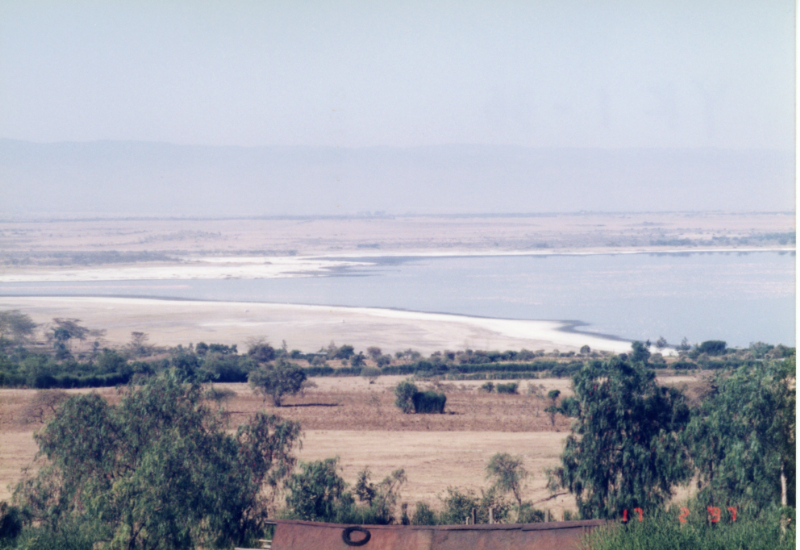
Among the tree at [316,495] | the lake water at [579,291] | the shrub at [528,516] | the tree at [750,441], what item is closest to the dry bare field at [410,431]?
the shrub at [528,516]

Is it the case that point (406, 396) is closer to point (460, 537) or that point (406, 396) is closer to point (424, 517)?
point (424, 517)

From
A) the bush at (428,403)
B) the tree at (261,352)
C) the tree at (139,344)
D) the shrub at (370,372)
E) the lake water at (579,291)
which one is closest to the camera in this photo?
the bush at (428,403)

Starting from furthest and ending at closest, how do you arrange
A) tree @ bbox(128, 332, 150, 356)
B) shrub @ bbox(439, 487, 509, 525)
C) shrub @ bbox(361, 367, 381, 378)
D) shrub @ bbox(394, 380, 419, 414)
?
tree @ bbox(128, 332, 150, 356) → shrub @ bbox(361, 367, 381, 378) → shrub @ bbox(394, 380, 419, 414) → shrub @ bbox(439, 487, 509, 525)

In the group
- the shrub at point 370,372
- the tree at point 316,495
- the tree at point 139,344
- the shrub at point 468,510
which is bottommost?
the shrub at point 370,372

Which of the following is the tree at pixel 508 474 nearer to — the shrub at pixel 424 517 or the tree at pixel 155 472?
the shrub at pixel 424 517

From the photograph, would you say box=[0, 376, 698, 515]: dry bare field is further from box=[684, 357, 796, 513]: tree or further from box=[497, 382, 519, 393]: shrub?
box=[684, 357, 796, 513]: tree

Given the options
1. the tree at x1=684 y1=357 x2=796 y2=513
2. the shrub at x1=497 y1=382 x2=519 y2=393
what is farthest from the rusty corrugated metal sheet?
the shrub at x1=497 y1=382 x2=519 y2=393

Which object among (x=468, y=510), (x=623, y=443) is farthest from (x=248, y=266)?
(x=623, y=443)
